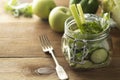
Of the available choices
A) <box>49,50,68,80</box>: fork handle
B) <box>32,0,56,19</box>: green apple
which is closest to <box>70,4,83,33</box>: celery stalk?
<box>49,50,68,80</box>: fork handle

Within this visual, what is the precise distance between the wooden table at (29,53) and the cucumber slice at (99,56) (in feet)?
0.10

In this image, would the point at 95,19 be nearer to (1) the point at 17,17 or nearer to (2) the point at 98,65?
(2) the point at 98,65

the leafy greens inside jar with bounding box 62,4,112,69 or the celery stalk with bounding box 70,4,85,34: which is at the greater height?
the celery stalk with bounding box 70,4,85,34

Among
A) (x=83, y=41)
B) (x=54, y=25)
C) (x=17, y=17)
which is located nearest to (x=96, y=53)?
(x=83, y=41)

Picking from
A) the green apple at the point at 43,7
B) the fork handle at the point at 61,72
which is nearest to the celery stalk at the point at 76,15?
the fork handle at the point at 61,72

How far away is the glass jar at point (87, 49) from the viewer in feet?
2.32

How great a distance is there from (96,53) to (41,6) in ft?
1.03

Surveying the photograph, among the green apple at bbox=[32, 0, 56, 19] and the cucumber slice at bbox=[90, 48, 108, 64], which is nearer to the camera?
the cucumber slice at bbox=[90, 48, 108, 64]

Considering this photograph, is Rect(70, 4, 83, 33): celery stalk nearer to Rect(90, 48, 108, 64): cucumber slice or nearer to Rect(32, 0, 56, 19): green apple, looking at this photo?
Rect(90, 48, 108, 64): cucumber slice

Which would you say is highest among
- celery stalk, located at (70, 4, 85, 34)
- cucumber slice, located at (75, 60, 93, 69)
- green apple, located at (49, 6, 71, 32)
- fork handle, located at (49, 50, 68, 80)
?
celery stalk, located at (70, 4, 85, 34)

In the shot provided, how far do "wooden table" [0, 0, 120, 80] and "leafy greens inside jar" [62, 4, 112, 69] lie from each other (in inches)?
1.0

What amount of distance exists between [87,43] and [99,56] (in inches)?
1.7

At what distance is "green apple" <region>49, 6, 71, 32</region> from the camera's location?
875 mm

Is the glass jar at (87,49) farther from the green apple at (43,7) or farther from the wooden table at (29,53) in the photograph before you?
the green apple at (43,7)
